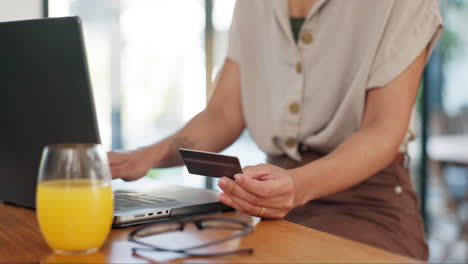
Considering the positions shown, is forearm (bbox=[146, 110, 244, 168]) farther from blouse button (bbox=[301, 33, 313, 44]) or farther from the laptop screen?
the laptop screen

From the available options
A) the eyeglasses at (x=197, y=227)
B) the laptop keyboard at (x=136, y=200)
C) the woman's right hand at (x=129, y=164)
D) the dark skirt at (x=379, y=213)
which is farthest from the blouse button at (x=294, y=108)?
the eyeglasses at (x=197, y=227)

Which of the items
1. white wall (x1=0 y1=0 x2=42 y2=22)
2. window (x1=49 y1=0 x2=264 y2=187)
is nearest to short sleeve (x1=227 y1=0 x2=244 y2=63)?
white wall (x1=0 y1=0 x2=42 y2=22)

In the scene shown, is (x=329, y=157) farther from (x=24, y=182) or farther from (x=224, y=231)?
(x=24, y=182)

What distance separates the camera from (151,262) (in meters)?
0.78

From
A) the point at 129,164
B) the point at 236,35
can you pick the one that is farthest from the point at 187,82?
the point at 129,164

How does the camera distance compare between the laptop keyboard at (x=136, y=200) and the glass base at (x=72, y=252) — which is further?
the laptop keyboard at (x=136, y=200)

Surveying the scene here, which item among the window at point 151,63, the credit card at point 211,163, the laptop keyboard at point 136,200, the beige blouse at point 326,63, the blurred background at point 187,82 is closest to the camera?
the credit card at point 211,163

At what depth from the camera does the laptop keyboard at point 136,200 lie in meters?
1.09

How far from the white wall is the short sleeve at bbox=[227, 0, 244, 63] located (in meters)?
1.80

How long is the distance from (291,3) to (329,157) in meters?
0.59

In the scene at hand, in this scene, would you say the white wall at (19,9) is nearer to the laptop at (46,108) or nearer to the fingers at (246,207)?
the laptop at (46,108)

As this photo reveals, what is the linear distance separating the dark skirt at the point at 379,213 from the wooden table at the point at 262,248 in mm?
389

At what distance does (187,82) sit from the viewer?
414 centimetres

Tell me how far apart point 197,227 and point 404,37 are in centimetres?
79
